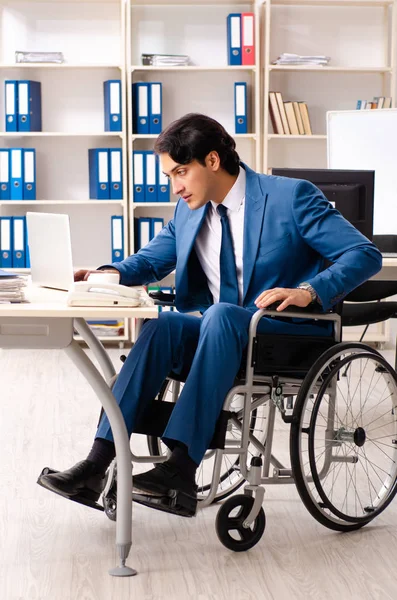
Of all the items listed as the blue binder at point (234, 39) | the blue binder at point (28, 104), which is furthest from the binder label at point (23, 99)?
the blue binder at point (234, 39)

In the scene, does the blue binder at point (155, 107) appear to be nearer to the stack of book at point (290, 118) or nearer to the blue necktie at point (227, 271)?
the stack of book at point (290, 118)

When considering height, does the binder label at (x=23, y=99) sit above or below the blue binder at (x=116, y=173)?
above

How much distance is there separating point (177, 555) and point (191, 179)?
0.94 metres

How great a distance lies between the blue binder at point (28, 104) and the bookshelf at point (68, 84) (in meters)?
0.15

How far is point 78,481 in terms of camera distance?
2100 millimetres

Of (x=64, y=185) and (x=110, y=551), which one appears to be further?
(x=64, y=185)

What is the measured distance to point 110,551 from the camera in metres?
2.21

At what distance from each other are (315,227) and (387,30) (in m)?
3.76

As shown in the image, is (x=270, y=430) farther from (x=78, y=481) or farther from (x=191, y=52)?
(x=191, y=52)

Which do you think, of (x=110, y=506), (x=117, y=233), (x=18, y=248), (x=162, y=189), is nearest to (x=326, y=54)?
(x=162, y=189)

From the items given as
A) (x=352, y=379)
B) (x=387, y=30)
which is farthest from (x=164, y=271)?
(x=387, y=30)

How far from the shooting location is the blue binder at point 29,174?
5367 millimetres

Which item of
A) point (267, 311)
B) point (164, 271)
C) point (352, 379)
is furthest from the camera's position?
point (352, 379)

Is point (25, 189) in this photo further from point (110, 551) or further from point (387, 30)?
point (110, 551)
